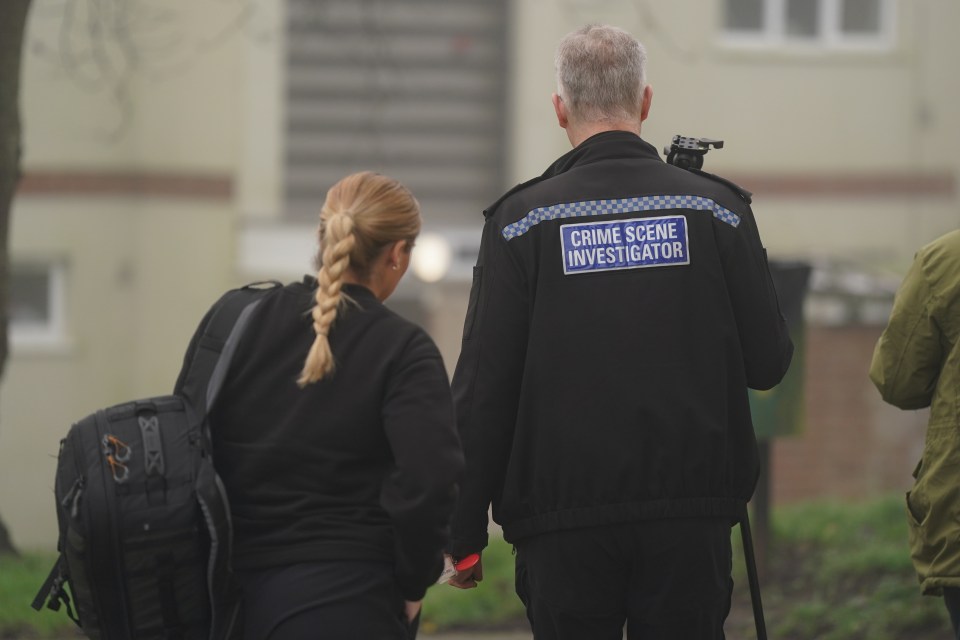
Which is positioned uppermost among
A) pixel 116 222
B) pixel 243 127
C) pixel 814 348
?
pixel 243 127

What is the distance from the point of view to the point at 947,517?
376 centimetres

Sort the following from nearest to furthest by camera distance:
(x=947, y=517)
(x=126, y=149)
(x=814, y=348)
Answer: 1. (x=947, y=517)
2. (x=814, y=348)
3. (x=126, y=149)

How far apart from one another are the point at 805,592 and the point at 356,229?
4645 millimetres

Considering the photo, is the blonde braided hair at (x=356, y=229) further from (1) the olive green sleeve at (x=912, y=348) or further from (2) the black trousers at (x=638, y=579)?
(1) the olive green sleeve at (x=912, y=348)

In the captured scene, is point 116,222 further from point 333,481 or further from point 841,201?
point 333,481

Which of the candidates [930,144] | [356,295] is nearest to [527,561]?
[356,295]

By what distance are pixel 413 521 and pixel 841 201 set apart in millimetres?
12565

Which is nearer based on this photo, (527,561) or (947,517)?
(527,561)

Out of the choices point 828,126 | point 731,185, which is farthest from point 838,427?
point 731,185

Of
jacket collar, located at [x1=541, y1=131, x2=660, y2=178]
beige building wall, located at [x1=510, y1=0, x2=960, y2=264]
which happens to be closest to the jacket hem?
jacket collar, located at [x1=541, y1=131, x2=660, y2=178]

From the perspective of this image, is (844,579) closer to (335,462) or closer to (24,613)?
(24,613)

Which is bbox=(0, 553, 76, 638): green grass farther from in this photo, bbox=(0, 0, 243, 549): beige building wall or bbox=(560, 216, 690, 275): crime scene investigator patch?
bbox=(0, 0, 243, 549): beige building wall

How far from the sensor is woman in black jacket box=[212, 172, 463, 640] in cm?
289

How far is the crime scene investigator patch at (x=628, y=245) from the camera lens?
10.5 ft
